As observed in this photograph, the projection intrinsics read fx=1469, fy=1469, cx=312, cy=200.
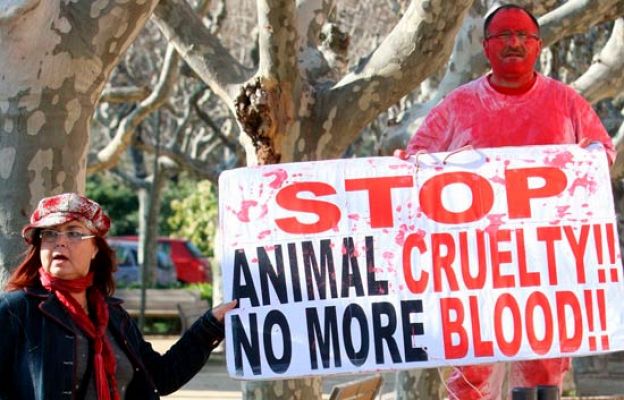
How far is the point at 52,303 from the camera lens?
4727mm

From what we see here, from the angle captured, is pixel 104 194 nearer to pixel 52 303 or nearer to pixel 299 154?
pixel 299 154

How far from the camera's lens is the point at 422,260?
5.81 m

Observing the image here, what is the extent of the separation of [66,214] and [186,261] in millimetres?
32921

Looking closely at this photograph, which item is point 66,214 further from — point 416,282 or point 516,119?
point 516,119

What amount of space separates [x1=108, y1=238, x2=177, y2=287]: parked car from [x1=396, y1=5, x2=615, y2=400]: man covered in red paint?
28.5 meters

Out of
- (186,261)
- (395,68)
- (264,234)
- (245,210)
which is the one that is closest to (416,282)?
(264,234)

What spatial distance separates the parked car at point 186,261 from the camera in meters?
37.4

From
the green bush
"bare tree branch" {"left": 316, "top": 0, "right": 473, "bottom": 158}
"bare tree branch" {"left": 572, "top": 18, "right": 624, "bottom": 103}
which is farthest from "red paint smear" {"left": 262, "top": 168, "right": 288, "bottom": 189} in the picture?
the green bush

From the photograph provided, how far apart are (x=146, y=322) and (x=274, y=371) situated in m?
19.7

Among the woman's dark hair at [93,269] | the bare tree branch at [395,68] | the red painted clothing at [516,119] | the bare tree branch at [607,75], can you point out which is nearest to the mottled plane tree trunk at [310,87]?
the bare tree branch at [395,68]

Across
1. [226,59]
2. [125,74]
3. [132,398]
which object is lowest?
[132,398]

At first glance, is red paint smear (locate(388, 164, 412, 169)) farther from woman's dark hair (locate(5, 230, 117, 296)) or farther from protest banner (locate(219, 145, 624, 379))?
woman's dark hair (locate(5, 230, 117, 296))

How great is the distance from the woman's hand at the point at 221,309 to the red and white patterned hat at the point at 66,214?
2.37ft

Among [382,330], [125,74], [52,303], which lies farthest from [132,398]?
[125,74]
